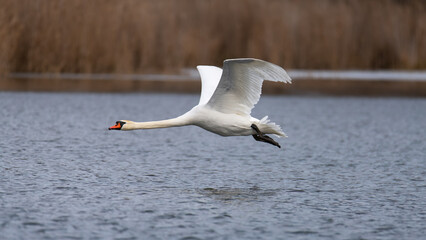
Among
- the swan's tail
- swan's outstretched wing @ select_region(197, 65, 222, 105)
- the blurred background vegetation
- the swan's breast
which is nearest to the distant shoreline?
the blurred background vegetation

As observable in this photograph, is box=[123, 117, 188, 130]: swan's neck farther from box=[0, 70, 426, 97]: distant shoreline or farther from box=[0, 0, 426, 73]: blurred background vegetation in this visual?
box=[0, 0, 426, 73]: blurred background vegetation

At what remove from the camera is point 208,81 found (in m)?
11.0

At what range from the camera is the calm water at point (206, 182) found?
24.2ft

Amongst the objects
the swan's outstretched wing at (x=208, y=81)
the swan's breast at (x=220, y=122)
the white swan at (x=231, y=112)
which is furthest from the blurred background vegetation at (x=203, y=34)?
the swan's breast at (x=220, y=122)

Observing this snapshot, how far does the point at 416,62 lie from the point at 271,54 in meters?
6.48

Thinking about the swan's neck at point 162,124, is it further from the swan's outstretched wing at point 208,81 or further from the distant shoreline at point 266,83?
the distant shoreline at point 266,83

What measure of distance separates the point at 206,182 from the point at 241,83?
1.27 metres

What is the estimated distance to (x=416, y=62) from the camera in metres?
33.2

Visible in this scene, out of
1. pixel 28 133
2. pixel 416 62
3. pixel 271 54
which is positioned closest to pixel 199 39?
pixel 271 54

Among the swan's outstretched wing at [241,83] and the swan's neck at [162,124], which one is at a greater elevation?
the swan's outstretched wing at [241,83]

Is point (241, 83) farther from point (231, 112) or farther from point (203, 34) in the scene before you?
point (203, 34)

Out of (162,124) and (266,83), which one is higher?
(266,83)

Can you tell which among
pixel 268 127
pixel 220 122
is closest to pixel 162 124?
pixel 220 122

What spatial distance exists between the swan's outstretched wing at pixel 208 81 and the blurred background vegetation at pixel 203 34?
16.3 m
